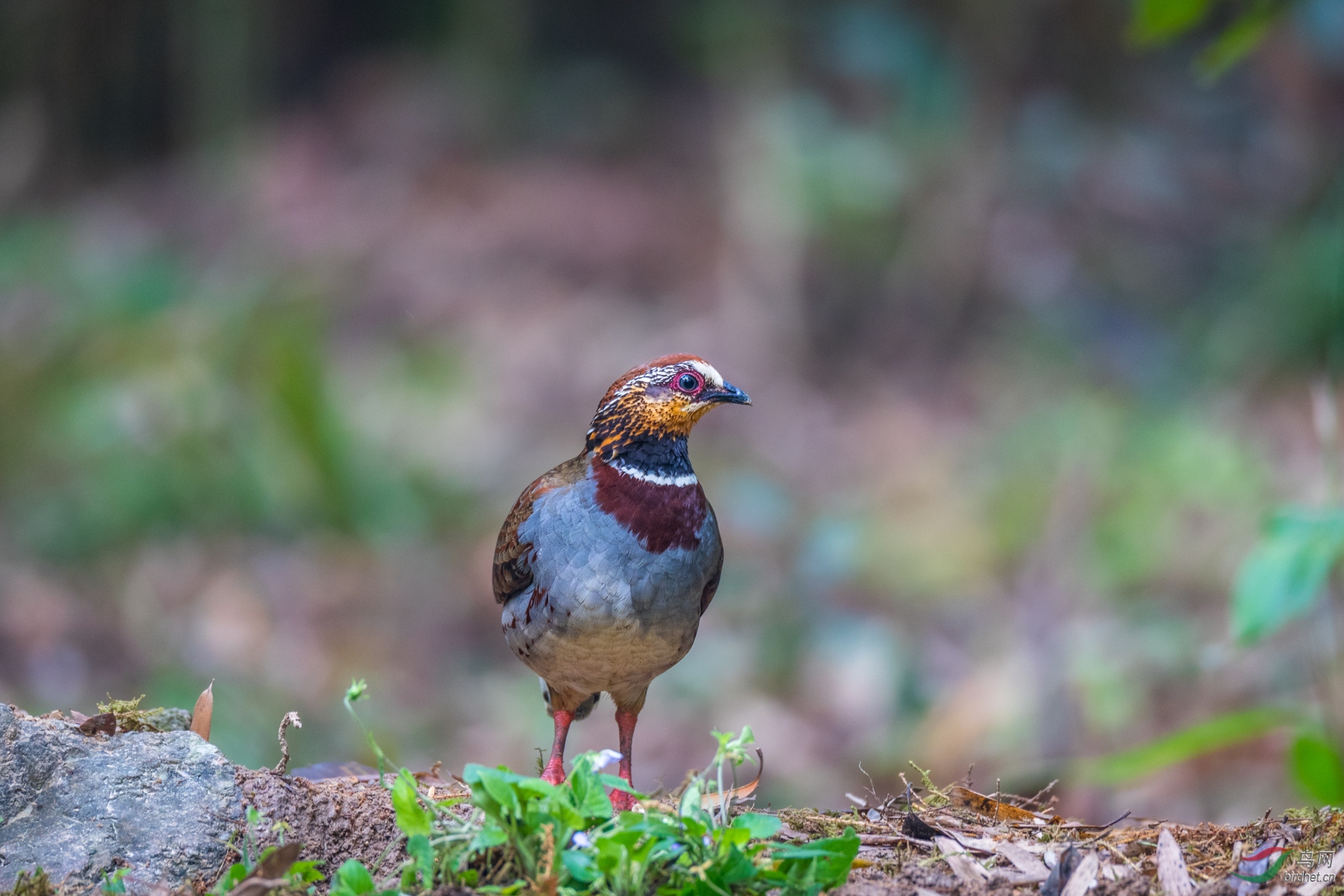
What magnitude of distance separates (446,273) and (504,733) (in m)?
6.47

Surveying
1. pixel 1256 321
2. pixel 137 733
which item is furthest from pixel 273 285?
pixel 1256 321

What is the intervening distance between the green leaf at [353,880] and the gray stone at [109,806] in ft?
1.98

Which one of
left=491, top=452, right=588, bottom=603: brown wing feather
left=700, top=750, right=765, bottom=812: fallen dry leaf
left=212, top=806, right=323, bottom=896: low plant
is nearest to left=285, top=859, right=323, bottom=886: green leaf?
left=212, top=806, right=323, bottom=896: low plant

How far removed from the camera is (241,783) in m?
3.34

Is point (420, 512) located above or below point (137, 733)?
above

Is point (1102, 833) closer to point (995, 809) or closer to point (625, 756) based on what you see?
point (995, 809)

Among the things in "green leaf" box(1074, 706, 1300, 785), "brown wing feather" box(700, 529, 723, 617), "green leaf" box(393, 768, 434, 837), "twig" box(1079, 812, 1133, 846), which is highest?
"brown wing feather" box(700, 529, 723, 617)

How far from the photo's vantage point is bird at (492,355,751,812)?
409 cm

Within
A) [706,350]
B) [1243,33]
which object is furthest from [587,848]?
[706,350]

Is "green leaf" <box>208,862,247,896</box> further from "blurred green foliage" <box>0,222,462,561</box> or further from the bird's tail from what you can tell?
"blurred green foliage" <box>0,222,462,561</box>

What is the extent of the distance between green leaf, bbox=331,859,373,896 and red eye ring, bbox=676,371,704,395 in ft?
6.89

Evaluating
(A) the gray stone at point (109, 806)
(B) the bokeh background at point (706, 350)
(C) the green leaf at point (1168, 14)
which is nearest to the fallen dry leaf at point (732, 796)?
(A) the gray stone at point (109, 806)

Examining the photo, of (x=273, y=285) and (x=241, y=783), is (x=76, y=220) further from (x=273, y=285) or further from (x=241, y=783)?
(x=241, y=783)

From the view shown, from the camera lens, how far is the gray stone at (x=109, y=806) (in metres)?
3.08
